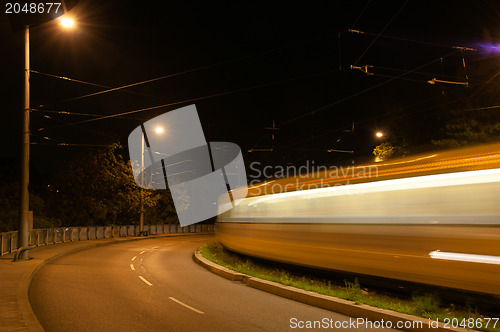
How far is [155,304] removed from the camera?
10.3 meters

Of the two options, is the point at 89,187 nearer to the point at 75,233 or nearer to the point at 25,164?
the point at 75,233

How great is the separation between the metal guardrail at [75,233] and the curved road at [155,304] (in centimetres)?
698

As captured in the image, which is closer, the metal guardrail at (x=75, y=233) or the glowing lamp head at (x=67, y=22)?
the glowing lamp head at (x=67, y=22)

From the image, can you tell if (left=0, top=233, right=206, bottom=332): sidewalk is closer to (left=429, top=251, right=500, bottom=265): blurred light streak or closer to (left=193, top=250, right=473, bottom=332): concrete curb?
(left=193, top=250, right=473, bottom=332): concrete curb

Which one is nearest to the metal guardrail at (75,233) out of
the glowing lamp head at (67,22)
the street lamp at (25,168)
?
the street lamp at (25,168)

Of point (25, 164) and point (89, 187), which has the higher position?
point (89, 187)

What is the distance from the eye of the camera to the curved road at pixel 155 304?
8375 millimetres

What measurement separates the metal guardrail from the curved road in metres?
6.98

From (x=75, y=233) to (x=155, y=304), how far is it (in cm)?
2625

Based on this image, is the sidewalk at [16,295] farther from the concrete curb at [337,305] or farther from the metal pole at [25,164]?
the concrete curb at [337,305]

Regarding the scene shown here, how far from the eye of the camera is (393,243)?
9.88 metres

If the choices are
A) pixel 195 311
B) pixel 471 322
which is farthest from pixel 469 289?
pixel 195 311

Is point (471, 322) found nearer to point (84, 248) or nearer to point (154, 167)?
point (84, 248)

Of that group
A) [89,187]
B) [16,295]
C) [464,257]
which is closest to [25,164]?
[16,295]
